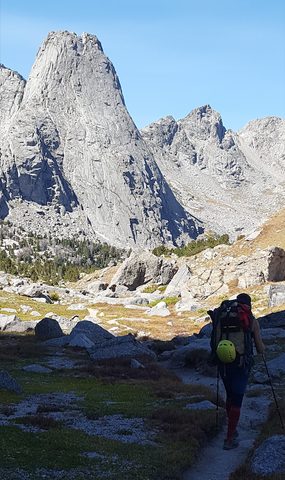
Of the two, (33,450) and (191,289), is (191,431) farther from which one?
(191,289)

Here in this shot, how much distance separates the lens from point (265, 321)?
1310 inches

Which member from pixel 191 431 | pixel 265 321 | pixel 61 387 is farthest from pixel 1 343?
pixel 191 431

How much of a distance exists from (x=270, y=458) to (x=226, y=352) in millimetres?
2559

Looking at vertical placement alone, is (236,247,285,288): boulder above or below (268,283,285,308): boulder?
above

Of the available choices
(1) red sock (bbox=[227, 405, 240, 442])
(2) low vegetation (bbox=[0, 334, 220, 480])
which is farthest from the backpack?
(2) low vegetation (bbox=[0, 334, 220, 480])

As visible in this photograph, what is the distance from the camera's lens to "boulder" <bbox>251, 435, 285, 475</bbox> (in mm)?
8695

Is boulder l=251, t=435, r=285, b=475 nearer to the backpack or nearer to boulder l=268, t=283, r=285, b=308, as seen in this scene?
the backpack

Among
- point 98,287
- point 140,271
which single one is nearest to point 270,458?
point 140,271

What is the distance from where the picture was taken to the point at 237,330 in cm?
1060

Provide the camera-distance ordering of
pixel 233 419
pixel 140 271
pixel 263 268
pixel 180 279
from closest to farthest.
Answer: pixel 233 419, pixel 263 268, pixel 180 279, pixel 140 271

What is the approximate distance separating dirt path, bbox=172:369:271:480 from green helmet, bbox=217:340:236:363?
2.53 metres

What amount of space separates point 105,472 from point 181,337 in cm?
2832

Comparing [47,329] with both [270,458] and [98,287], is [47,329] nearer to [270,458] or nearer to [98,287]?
[270,458]

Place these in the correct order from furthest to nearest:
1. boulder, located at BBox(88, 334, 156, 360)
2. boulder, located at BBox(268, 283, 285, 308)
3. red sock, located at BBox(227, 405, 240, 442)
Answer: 1. boulder, located at BBox(268, 283, 285, 308)
2. boulder, located at BBox(88, 334, 156, 360)
3. red sock, located at BBox(227, 405, 240, 442)
